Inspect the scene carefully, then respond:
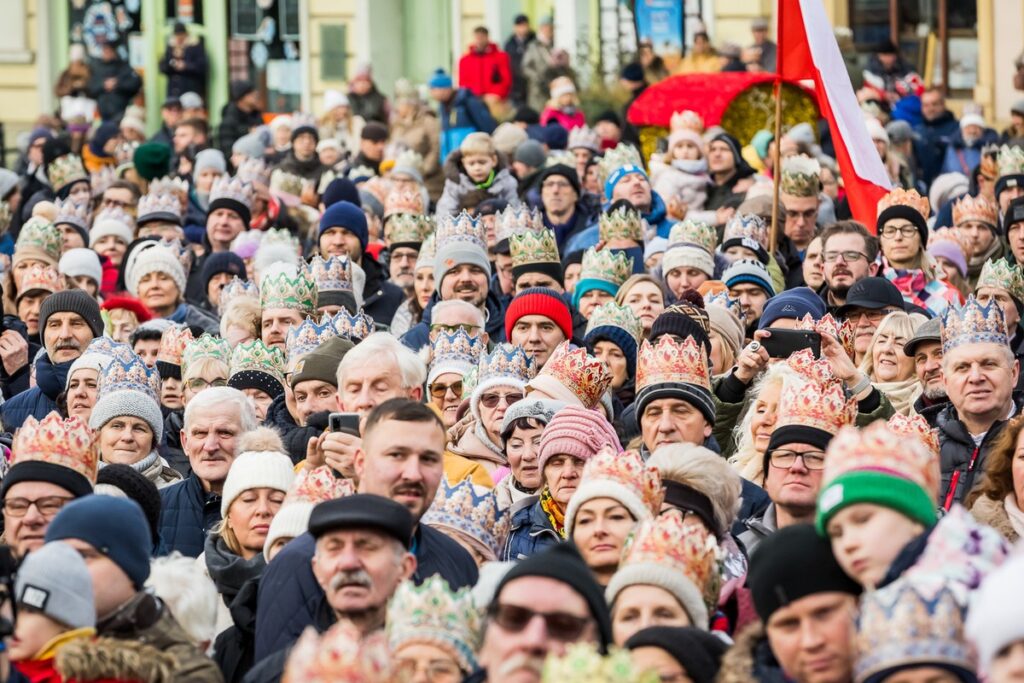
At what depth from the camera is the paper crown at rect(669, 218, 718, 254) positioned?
49.8 feet

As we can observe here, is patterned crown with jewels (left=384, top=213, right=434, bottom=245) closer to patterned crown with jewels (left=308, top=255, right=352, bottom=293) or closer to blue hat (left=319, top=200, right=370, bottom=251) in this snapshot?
blue hat (left=319, top=200, right=370, bottom=251)

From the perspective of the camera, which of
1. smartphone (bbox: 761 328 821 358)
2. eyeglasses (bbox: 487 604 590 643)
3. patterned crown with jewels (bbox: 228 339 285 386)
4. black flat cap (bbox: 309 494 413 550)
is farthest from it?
patterned crown with jewels (bbox: 228 339 285 386)

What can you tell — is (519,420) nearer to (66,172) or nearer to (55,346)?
(55,346)

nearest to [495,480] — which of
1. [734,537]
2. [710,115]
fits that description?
[734,537]

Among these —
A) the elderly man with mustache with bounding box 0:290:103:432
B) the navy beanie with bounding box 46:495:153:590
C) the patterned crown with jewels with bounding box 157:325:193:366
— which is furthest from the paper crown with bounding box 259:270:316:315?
the navy beanie with bounding box 46:495:153:590

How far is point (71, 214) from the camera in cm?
1847

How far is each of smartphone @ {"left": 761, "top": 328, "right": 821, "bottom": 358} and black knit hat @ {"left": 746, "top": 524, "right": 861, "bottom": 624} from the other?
4.21 meters

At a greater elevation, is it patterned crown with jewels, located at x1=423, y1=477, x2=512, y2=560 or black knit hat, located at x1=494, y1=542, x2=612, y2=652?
black knit hat, located at x1=494, y1=542, x2=612, y2=652

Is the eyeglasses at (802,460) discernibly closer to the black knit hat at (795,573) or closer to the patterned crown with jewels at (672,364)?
the patterned crown with jewels at (672,364)

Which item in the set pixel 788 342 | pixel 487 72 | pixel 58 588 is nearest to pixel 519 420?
pixel 788 342

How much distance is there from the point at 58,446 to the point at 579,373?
267 centimetres

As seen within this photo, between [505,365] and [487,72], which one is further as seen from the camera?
[487,72]

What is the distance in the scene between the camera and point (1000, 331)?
1166 cm

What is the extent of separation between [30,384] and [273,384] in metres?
2.34
